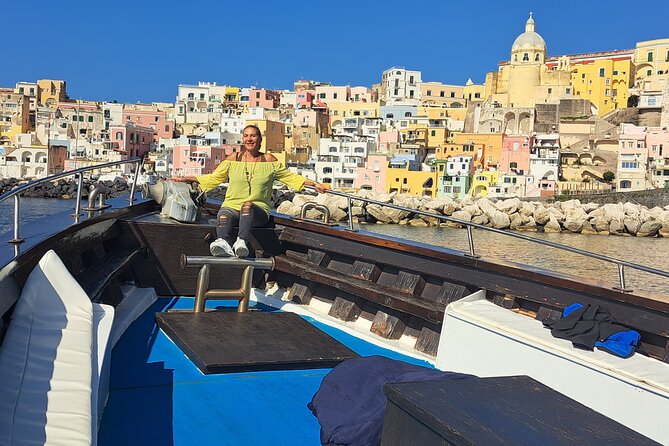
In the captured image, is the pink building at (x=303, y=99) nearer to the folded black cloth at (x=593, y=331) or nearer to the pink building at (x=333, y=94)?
the pink building at (x=333, y=94)

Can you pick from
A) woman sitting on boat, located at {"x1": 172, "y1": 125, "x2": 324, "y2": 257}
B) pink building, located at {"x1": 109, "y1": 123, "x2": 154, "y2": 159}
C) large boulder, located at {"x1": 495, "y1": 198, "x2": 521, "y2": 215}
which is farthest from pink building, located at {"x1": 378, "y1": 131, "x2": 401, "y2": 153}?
woman sitting on boat, located at {"x1": 172, "y1": 125, "x2": 324, "y2": 257}

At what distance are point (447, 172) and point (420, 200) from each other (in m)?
10.9

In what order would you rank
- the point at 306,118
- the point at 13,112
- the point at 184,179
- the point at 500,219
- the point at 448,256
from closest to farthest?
the point at 448,256 → the point at 184,179 → the point at 500,219 → the point at 306,118 → the point at 13,112

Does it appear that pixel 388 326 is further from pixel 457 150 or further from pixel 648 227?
pixel 457 150

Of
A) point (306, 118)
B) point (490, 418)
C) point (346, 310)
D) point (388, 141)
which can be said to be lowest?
point (346, 310)

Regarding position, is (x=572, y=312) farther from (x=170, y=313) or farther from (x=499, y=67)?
(x=499, y=67)

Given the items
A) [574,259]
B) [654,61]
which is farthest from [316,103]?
[574,259]

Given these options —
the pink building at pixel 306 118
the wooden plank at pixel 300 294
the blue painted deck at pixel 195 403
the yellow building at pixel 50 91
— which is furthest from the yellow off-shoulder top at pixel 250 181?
the yellow building at pixel 50 91

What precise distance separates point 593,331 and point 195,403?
182 centimetres

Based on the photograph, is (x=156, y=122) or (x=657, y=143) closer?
(x=657, y=143)

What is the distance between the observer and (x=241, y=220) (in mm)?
4961

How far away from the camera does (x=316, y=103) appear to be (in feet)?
311

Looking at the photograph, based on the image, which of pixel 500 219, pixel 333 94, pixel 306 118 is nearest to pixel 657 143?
pixel 500 219

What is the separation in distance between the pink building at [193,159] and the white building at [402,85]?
4197 cm
